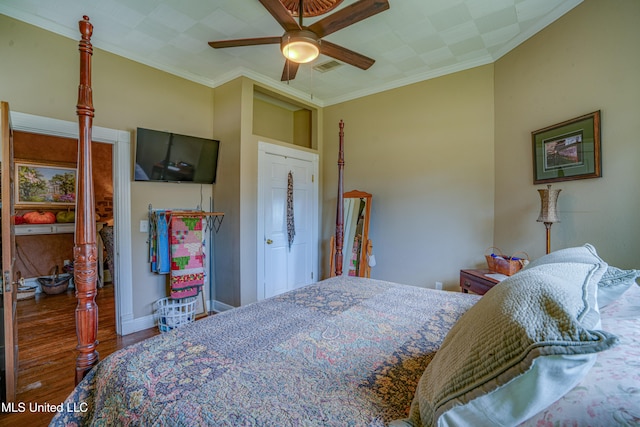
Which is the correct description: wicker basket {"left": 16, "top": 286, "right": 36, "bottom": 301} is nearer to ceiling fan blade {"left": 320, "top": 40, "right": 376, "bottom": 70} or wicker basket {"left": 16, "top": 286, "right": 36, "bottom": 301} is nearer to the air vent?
the air vent

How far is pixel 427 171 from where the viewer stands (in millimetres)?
3406

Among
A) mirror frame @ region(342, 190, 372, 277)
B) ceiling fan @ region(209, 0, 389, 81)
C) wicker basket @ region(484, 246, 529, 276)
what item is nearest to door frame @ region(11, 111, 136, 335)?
ceiling fan @ region(209, 0, 389, 81)

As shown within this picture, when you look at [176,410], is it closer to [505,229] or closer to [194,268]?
[194,268]

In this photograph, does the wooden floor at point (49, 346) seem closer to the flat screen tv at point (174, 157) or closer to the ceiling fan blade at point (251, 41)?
the flat screen tv at point (174, 157)

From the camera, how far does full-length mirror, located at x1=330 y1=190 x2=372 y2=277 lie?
3689 mm

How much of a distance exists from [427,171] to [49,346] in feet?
14.0

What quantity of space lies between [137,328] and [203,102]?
106 inches

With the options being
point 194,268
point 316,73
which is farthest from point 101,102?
point 316,73

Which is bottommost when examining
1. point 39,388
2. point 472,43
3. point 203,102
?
point 39,388

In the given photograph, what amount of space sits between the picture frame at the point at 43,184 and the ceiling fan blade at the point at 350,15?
4768mm

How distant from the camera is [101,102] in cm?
278

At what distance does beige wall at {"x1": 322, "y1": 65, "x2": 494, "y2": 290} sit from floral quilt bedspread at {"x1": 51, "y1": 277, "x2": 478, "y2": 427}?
1.88 metres

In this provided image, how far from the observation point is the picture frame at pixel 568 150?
2.02m

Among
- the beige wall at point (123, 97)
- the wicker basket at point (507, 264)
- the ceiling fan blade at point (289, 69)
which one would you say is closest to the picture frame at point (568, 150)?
the wicker basket at point (507, 264)
